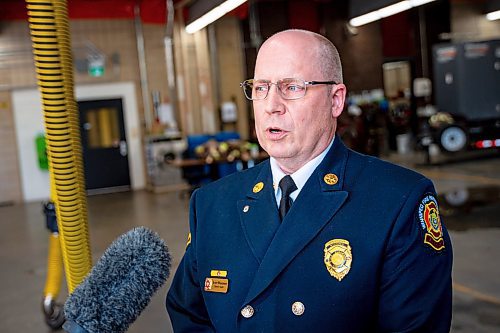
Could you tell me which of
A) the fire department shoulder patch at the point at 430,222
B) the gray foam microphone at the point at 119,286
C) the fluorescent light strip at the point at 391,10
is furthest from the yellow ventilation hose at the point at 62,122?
the fluorescent light strip at the point at 391,10

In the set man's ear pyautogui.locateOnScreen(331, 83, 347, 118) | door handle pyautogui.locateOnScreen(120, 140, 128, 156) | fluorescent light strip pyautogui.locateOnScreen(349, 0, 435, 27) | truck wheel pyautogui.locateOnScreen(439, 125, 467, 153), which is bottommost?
truck wheel pyautogui.locateOnScreen(439, 125, 467, 153)

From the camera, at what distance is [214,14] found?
1122 cm

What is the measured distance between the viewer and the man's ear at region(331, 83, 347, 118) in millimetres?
1573

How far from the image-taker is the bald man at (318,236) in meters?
1.46

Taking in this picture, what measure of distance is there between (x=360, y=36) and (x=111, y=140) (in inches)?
287

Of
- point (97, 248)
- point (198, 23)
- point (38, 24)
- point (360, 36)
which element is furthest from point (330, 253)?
point (360, 36)

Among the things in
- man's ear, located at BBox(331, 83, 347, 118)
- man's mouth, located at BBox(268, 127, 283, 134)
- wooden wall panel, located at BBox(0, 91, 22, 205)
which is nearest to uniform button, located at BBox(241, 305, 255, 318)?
man's mouth, located at BBox(268, 127, 283, 134)

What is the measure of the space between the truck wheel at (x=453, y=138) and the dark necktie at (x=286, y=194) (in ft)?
38.9

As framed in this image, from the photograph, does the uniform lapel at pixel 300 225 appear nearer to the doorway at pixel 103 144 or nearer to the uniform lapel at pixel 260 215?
the uniform lapel at pixel 260 215

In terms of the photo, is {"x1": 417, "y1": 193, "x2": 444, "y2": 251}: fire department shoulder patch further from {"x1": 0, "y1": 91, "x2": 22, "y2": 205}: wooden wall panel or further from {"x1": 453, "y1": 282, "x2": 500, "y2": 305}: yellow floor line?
{"x1": 0, "y1": 91, "x2": 22, "y2": 205}: wooden wall panel

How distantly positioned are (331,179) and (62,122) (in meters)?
1.56

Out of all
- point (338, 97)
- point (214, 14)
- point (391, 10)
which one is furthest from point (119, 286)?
point (391, 10)

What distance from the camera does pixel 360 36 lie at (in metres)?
16.5

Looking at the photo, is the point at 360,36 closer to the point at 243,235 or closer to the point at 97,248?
the point at 97,248
